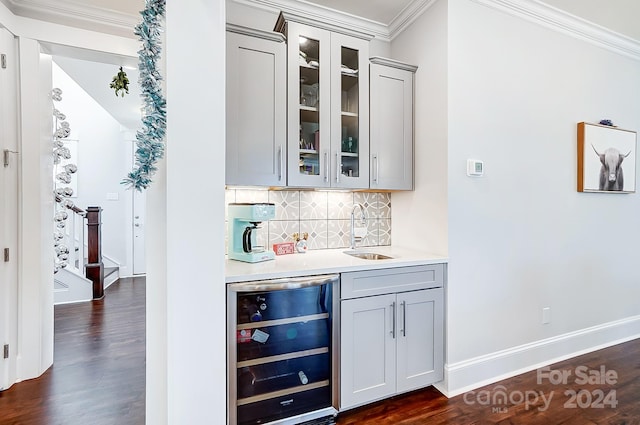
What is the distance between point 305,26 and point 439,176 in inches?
53.3

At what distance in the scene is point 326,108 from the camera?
2.07 metres

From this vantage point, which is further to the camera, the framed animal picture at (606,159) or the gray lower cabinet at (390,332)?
the framed animal picture at (606,159)

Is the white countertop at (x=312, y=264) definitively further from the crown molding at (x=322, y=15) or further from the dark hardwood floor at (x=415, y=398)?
the crown molding at (x=322, y=15)

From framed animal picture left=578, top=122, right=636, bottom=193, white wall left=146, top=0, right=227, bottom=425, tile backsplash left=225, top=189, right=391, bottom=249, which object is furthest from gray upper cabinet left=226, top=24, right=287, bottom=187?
framed animal picture left=578, top=122, right=636, bottom=193

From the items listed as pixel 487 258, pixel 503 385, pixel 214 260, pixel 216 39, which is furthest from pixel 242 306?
pixel 503 385

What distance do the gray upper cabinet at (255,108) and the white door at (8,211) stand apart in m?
1.61

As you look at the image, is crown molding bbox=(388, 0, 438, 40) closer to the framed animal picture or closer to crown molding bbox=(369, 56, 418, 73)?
crown molding bbox=(369, 56, 418, 73)

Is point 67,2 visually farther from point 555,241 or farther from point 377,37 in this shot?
point 555,241

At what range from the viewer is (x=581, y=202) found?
103 inches

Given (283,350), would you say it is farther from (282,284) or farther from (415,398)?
(415,398)

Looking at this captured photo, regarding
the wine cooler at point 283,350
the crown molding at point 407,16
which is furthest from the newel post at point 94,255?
the crown molding at point 407,16

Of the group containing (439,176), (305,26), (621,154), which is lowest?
(439,176)

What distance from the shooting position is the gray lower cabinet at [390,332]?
5.85 ft

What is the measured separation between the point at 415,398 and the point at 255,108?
2.15 m
